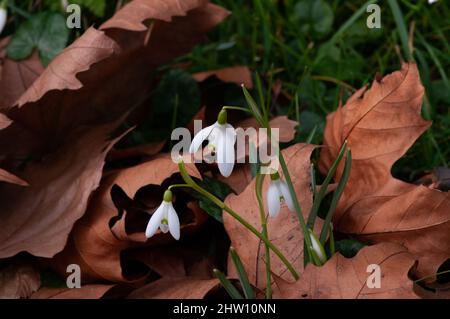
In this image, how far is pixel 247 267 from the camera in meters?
1.57

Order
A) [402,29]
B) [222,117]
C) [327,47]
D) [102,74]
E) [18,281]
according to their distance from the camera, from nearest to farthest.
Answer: [222,117]
[18,281]
[102,74]
[402,29]
[327,47]

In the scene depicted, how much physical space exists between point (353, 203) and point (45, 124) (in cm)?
82

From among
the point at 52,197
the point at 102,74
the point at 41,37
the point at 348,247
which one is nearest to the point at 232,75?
the point at 102,74

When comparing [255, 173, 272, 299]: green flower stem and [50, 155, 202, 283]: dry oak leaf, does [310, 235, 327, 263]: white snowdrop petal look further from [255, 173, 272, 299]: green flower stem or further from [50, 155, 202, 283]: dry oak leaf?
[50, 155, 202, 283]: dry oak leaf

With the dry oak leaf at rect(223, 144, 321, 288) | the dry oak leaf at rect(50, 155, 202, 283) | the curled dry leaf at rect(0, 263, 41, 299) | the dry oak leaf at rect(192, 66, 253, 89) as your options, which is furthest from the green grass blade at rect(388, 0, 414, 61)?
the curled dry leaf at rect(0, 263, 41, 299)

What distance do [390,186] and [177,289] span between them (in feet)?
1.74

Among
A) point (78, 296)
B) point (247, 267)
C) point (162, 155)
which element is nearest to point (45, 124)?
point (162, 155)

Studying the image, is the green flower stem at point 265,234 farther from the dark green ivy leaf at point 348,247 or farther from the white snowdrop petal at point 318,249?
the dark green ivy leaf at point 348,247

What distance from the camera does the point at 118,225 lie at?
5.35 ft

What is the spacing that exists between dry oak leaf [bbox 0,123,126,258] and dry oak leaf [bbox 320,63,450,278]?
60 cm

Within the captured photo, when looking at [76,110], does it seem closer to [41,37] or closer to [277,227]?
[41,37]

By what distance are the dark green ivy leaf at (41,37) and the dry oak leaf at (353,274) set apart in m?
1.20

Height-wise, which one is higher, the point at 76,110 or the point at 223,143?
the point at 76,110
